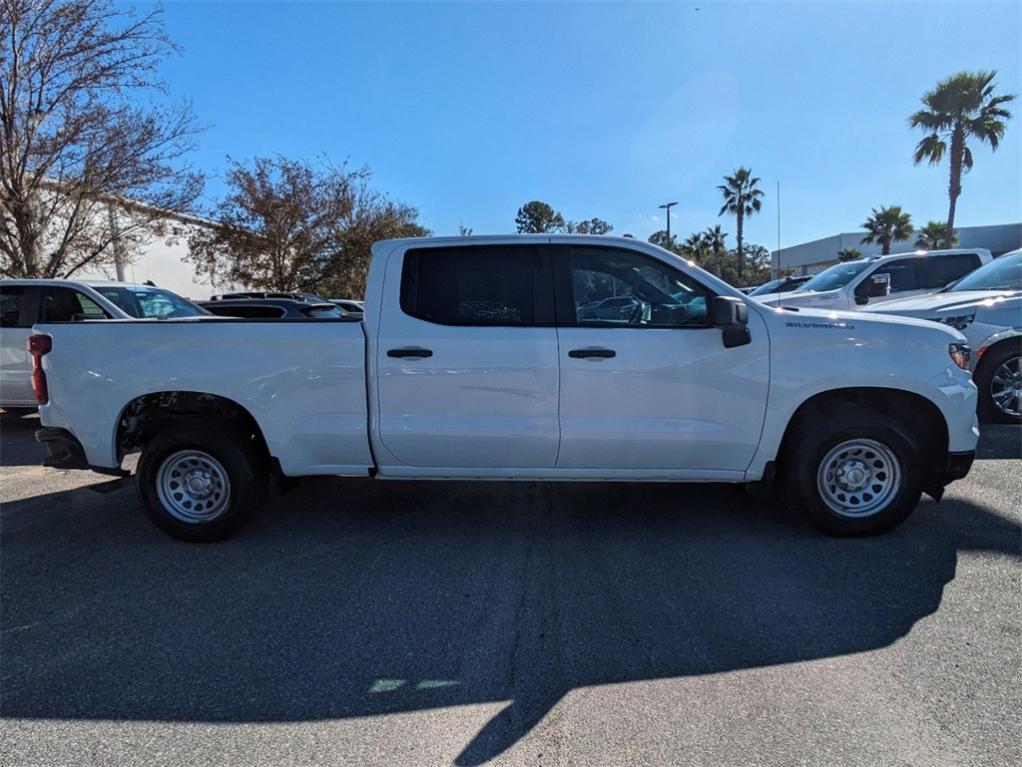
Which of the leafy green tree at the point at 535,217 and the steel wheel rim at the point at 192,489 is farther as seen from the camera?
the leafy green tree at the point at 535,217

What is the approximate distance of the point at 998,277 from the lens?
307 inches

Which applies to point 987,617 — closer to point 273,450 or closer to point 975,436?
point 975,436

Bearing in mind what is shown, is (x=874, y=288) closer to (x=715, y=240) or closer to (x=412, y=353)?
(x=412, y=353)

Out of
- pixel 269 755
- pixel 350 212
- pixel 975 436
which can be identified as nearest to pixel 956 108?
pixel 350 212

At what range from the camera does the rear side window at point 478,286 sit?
4.04 metres

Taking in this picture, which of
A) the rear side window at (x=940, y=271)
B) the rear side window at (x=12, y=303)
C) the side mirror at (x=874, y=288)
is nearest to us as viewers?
the rear side window at (x=12, y=303)

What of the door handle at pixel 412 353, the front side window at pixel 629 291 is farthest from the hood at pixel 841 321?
the door handle at pixel 412 353

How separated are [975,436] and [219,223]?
1012 inches

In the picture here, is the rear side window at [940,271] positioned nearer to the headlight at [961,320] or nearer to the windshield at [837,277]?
the windshield at [837,277]

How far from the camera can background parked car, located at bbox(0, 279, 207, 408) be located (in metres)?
7.74

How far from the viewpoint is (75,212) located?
44.0ft

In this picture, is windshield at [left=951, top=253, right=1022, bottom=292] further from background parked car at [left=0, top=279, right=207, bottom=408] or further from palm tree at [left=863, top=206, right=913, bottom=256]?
palm tree at [left=863, top=206, right=913, bottom=256]

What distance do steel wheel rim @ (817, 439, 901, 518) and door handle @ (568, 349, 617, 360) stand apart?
1.59m

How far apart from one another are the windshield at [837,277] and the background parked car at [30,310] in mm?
10473
